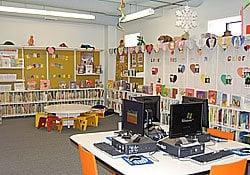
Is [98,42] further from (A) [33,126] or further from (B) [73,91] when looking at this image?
(A) [33,126]

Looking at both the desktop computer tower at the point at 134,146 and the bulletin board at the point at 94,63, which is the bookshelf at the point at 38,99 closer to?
the bulletin board at the point at 94,63

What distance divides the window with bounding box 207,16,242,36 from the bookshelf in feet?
14.5

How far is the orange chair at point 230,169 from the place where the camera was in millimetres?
2279

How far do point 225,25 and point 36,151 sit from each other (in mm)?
4862

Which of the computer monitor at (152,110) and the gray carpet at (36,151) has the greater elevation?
the computer monitor at (152,110)

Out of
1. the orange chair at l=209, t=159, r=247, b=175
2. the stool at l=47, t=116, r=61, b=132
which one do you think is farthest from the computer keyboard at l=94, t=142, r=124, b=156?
the stool at l=47, t=116, r=61, b=132

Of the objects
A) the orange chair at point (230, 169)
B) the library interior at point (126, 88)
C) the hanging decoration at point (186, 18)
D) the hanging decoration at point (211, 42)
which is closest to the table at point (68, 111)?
the library interior at point (126, 88)

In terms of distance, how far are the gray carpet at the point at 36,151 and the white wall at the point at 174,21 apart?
2.99 meters

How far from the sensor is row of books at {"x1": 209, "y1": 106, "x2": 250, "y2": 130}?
566 cm

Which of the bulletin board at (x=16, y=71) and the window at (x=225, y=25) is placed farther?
the bulletin board at (x=16, y=71)

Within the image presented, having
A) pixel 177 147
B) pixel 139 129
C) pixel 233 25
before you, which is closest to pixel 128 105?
pixel 139 129

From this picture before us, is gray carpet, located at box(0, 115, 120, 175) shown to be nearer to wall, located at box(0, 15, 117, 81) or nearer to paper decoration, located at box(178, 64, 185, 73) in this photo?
paper decoration, located at box(178, 64, 185, 73)

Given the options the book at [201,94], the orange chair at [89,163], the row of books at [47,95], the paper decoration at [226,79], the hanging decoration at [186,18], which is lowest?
the orange chair at [89,163]

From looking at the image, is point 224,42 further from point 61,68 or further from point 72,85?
point 61,68
